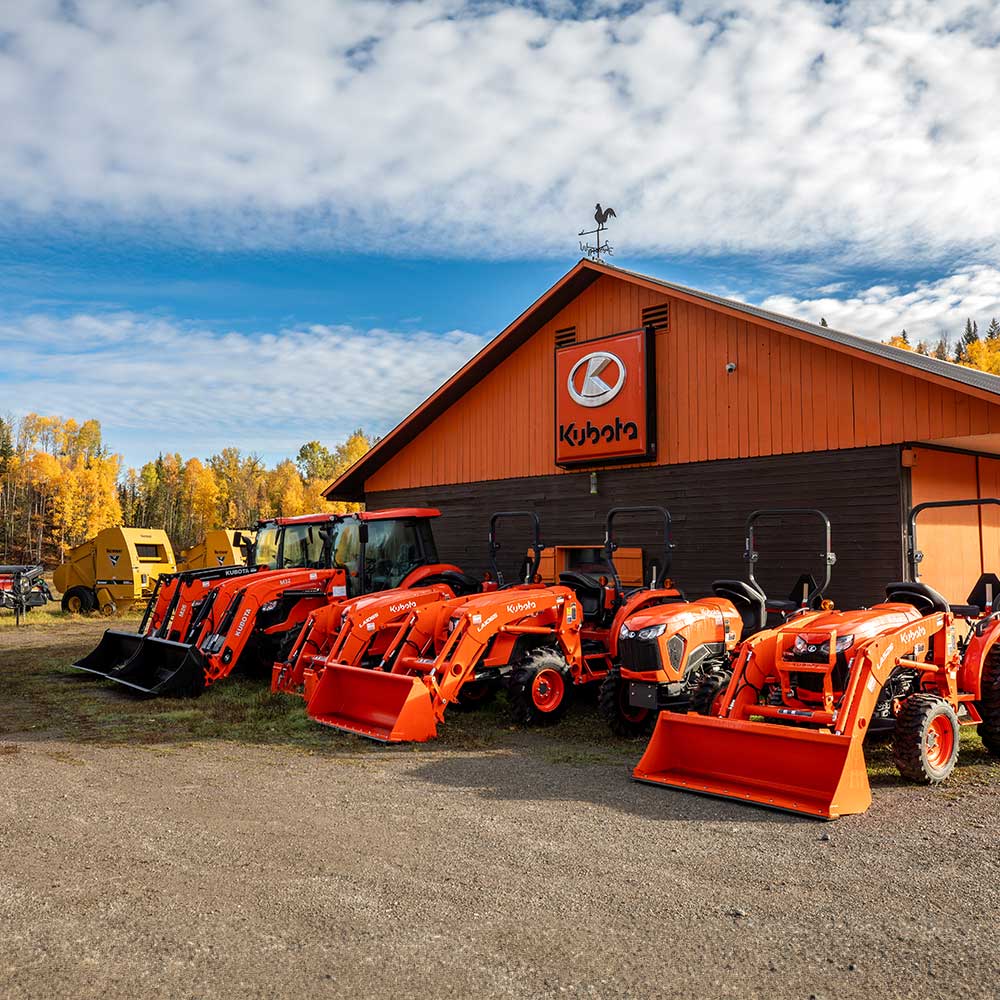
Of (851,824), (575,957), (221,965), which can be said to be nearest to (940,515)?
(851,824)

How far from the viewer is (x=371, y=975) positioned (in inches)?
144

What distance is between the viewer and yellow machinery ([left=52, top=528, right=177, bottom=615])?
24.0 m

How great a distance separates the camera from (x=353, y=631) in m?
9.63

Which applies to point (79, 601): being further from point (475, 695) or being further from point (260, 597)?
point (475, 695)

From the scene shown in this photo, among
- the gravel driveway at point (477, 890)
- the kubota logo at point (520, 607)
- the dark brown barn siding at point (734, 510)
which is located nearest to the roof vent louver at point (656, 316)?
the dark brown barn siding at point (734, 510)

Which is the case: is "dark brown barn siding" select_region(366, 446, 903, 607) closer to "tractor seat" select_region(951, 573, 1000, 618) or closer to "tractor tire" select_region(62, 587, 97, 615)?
"tractor seat" select_region(951, 573, 1000, 618)

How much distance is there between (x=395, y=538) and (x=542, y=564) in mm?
3197

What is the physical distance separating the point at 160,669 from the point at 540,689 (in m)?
5.52

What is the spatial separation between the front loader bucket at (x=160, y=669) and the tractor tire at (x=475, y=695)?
11.0ft

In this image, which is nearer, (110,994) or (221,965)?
(110,994)

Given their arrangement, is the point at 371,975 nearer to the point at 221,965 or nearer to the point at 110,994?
the point at 221,965

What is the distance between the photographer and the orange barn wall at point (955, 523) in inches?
440

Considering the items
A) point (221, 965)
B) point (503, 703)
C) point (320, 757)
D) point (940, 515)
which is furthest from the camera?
point (940, 515)

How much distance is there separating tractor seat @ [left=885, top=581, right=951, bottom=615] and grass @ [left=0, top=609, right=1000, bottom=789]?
4.19ft
